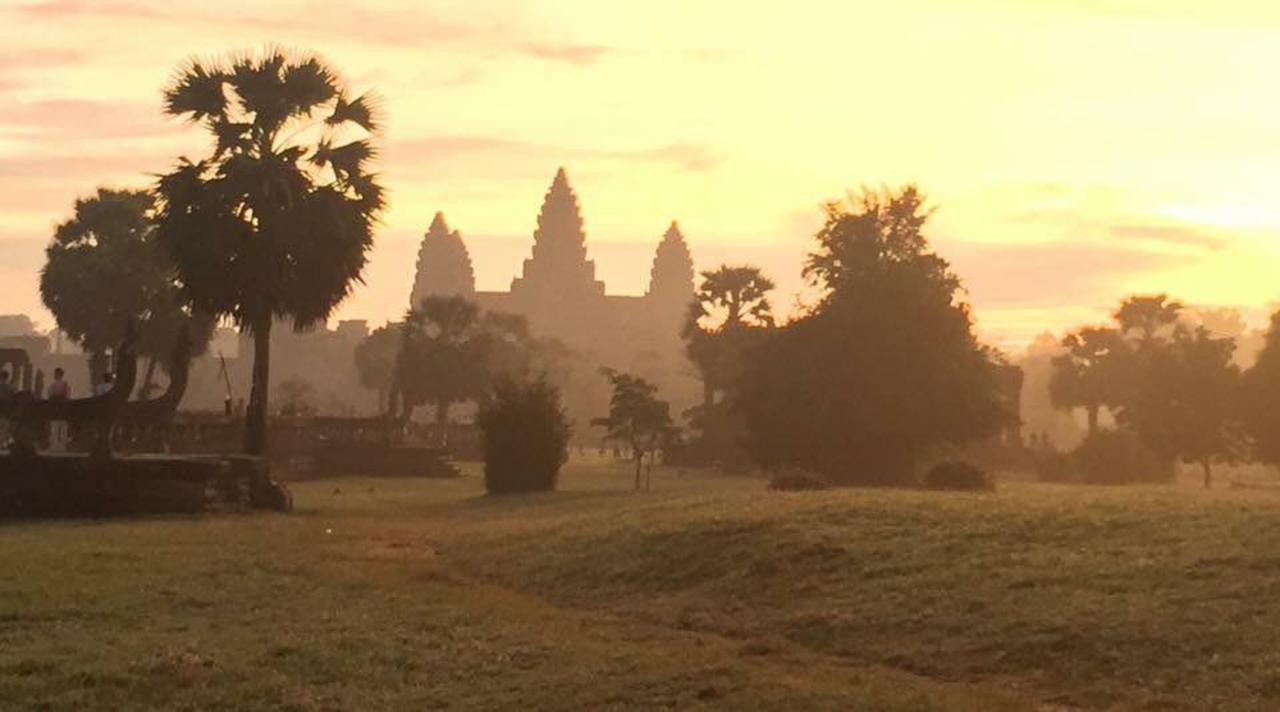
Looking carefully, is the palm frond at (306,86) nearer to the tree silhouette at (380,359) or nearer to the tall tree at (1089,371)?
the tall tree at (1089,371)

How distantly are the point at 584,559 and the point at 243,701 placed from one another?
11.0 metres

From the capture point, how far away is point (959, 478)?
41.2 meters

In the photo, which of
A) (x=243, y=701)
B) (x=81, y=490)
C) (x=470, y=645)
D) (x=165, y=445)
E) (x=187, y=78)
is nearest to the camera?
(x=243, y=701)

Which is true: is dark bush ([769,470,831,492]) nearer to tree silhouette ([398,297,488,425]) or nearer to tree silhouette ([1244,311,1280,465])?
tree silhouette ([1244,311,1280,465])

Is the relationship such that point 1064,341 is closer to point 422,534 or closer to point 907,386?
point 907,386

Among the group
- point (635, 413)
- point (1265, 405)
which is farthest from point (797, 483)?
point (1265, 405)

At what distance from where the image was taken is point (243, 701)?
1376cm

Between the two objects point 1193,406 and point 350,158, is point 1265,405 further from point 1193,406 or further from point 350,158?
point 350,158

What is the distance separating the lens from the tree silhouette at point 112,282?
71.4 m

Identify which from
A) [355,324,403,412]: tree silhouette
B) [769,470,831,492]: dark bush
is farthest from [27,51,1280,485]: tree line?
[355,324,403,412]: tree silhouette

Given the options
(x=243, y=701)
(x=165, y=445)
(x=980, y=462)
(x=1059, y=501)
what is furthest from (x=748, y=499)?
(x=980, y=462)

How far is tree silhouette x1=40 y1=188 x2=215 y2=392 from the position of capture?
71.4m

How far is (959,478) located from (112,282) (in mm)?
45467

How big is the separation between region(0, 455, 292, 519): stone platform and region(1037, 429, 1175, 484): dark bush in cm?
3864
